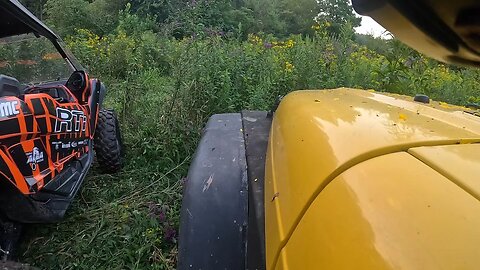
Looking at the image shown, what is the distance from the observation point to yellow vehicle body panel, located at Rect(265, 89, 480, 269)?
0.98m

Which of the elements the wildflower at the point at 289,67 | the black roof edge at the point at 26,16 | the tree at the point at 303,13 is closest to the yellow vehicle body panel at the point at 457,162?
the tree at the point at 303,13

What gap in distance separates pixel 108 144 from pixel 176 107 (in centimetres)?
62

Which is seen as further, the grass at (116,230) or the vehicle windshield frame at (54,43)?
the vehicle windshield frame at (54,43)

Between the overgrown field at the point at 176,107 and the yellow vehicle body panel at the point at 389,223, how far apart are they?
2.12m

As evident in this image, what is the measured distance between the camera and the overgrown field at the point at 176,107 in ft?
10.0

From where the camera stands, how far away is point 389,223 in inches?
29.9

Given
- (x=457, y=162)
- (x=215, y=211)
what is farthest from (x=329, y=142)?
(x=215, y=211)

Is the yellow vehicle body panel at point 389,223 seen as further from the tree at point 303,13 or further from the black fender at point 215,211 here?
the tree at point 303,13

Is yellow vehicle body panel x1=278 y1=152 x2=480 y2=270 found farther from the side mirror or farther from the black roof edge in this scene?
the side mirror

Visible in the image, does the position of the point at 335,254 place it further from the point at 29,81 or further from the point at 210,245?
the point at 29,81

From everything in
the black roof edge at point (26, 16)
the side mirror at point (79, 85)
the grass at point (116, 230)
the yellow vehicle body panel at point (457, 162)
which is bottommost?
the grass at point (116, 230)

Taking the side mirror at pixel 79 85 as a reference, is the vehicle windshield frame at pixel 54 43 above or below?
above

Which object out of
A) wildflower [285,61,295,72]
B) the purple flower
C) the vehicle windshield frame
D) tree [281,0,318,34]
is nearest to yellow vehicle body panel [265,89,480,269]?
tree [281,0,318,34]

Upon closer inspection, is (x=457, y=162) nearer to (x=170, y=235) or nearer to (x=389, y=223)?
(x=389, y=223)
